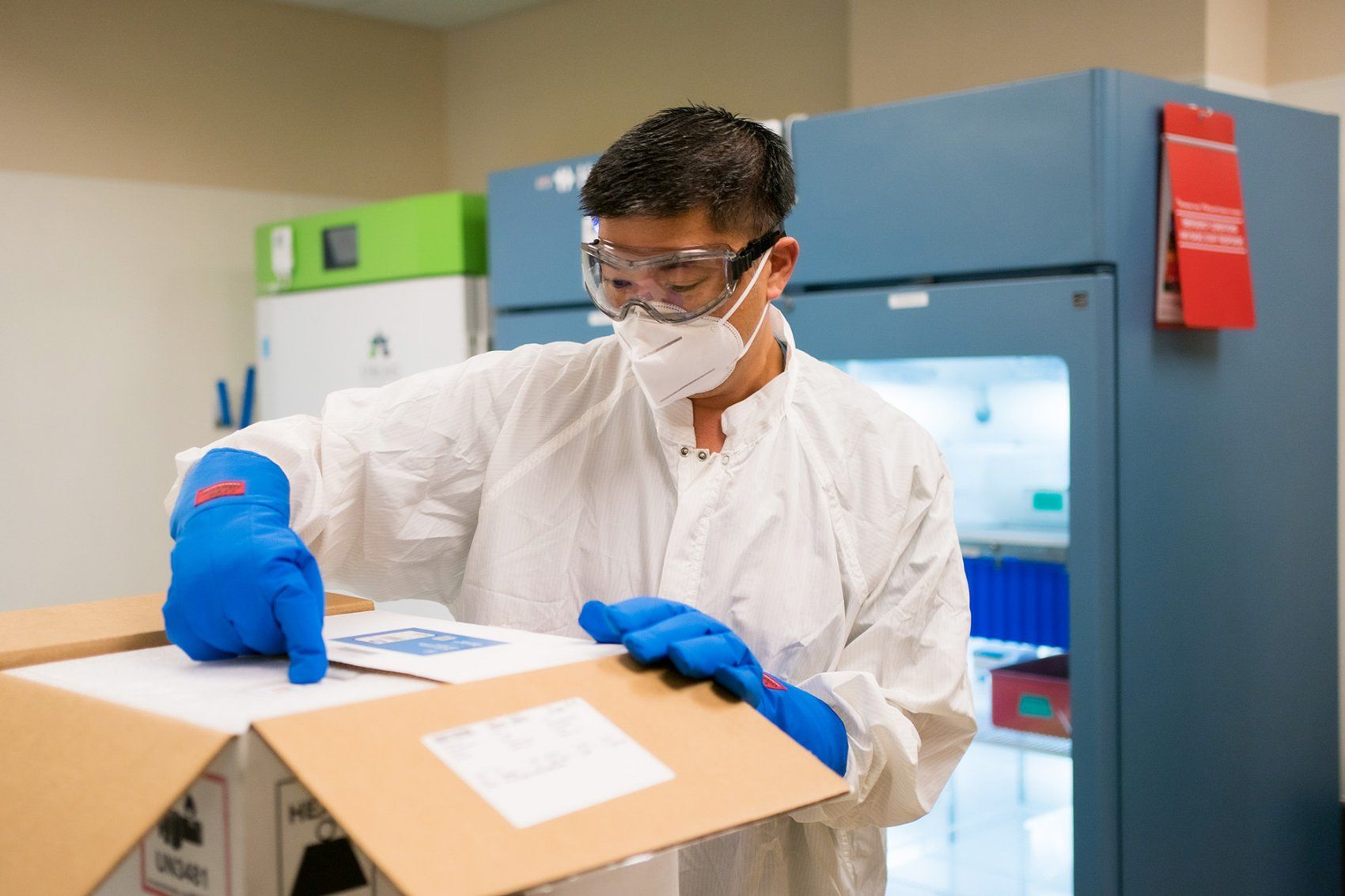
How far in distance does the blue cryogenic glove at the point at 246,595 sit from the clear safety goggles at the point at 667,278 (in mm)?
432

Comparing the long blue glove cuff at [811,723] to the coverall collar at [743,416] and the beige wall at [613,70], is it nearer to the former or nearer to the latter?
the coverall collar at [743,416]

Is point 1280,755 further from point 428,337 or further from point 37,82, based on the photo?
point 37,82

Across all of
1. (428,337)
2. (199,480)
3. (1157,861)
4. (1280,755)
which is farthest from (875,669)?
(428,337)

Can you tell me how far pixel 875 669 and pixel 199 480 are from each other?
0.67 meters

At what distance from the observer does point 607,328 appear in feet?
8.30

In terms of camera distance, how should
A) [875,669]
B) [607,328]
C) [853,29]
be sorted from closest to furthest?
[875,669] < [607,328] < [853,29]

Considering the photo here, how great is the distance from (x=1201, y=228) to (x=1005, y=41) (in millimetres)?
841

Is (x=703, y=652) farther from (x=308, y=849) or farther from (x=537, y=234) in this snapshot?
(x=537, y=234)

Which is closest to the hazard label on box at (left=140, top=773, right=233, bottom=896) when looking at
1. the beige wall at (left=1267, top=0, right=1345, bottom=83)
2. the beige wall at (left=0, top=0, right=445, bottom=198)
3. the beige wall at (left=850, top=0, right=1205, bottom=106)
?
the beige wall at (left=850, top=0, right=1205, bottom=106)

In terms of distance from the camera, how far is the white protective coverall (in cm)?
122

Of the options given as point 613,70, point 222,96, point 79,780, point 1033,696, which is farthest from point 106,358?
point 79,780

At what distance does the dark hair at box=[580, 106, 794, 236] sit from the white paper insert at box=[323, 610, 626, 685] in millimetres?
462

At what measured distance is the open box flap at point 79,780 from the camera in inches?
25.6

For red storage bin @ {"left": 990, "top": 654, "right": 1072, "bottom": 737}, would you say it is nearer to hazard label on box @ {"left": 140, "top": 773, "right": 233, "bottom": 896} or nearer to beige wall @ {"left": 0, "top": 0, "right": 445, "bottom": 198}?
hazard label on box @ {"left": 140, "top": 773, "right": 233, "bottom": 896}
